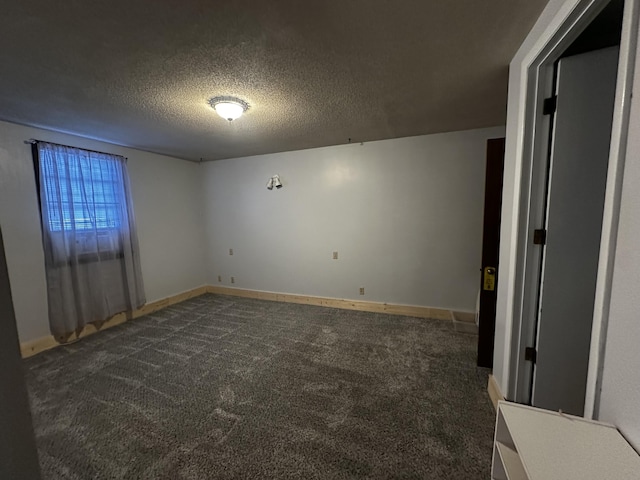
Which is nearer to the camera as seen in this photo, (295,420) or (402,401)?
(295,420)

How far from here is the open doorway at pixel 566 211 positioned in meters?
1.37

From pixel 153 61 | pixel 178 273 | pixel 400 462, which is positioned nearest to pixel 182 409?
pixel 400 462

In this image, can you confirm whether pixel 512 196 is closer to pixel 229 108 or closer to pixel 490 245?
pixel 490 245

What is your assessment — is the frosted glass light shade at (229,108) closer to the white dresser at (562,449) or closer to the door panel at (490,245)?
the door panel at (490,245)

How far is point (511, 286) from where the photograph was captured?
63.6 inches

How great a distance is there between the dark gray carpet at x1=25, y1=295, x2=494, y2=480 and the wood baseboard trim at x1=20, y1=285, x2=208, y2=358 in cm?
17

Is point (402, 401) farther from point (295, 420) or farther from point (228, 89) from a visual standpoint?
point (228, 89)

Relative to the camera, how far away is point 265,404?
193 cm

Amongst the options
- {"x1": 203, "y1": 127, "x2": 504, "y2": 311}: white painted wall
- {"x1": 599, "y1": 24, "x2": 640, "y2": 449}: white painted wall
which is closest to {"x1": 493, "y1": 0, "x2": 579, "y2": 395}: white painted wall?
{"x1": 599, "y1": 24, "x2": 640, "y2": 449}: white painted wall

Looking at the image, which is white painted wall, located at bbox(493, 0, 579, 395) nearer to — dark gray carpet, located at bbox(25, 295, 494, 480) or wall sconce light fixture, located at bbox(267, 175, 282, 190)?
dark gray carpet, located at bbox(25, 295, 494, 480)

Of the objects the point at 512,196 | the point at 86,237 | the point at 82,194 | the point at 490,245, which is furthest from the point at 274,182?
the point at 512,196

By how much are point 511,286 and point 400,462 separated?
122 cm

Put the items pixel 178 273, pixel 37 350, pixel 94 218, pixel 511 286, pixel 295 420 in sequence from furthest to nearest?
pixel 178 273, pixel 94 218, pixel 37 350, pixel 295 420, pixel 511 286

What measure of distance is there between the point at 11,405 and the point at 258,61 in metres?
1.87
